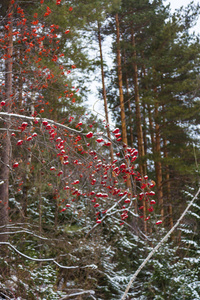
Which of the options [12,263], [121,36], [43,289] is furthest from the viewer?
[121,36]

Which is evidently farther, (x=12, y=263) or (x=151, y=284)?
(x=151, y=284)

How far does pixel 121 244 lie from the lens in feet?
26.8

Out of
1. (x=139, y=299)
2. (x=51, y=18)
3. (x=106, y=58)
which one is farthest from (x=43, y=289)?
(x=106, y=58)

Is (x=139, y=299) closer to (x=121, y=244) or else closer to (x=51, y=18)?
(x=121, y=244)

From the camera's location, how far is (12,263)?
550 cm

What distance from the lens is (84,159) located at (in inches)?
126

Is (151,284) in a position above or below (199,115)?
below

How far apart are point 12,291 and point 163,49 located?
37.1ft

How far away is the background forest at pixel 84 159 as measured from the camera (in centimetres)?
342

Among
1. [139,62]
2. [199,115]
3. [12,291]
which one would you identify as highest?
[139,62]

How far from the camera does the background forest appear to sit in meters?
3.42

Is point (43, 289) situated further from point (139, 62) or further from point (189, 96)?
point (189, 96)

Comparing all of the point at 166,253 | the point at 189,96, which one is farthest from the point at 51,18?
the point at 189,96

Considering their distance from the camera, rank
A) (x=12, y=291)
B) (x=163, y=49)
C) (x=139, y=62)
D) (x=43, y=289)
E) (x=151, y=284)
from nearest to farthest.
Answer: (x=12, y=291) → (x=43, y=289) → (x=151, y=284) → (x=139, y=62) → (x=163, y=49)
